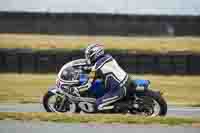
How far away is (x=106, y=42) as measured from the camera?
1533 cm

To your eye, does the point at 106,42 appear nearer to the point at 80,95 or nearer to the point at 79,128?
the point at 80,95

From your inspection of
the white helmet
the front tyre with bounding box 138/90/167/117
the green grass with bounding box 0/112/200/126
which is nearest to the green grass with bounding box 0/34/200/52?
the white helmet

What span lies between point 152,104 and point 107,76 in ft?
2.77

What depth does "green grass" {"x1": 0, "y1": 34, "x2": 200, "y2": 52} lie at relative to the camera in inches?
577

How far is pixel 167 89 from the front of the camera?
1470cm

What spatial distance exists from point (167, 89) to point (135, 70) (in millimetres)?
1086

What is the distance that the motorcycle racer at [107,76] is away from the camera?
33.9 feet

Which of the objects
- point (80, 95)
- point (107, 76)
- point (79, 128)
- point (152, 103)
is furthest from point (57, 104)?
point (79, 128)

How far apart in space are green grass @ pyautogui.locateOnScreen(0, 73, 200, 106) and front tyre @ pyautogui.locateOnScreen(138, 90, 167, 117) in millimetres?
3682

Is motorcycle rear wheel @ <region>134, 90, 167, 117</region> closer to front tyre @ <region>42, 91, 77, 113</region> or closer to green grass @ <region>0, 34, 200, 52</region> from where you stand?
front tyre @ <region>42, 91, 77, 113</region>
